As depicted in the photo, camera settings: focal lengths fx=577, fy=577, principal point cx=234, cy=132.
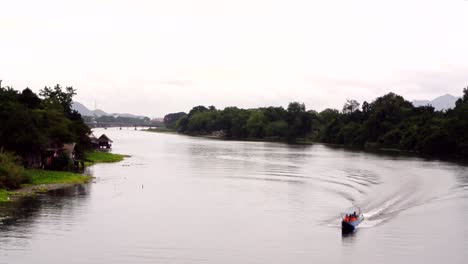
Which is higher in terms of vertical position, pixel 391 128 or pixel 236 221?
pixel 391 128

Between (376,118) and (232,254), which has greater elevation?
(376,118)

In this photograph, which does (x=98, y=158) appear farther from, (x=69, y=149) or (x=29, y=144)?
(x=29, y=144)

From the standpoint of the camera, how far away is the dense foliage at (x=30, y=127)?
5555 centimetres

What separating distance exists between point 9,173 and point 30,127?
9.24 metres

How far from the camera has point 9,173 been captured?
159 feet

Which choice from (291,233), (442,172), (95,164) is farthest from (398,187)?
(95,164)

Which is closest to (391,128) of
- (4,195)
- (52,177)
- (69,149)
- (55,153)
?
(69,149)

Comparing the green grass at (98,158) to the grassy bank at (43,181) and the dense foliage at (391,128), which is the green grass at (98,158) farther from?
the dense foliage at (391,128)

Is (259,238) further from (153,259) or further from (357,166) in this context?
(357,166)

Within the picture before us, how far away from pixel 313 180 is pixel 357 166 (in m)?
22.1

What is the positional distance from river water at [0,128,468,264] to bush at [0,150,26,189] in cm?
345

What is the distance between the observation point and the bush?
48144mm

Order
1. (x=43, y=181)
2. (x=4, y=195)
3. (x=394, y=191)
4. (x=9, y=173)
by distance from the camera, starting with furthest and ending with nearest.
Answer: (x=394, y=191) < (x=43, y=181) < (x=9, y=173) < (x=4, y=195)

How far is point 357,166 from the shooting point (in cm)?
8762
